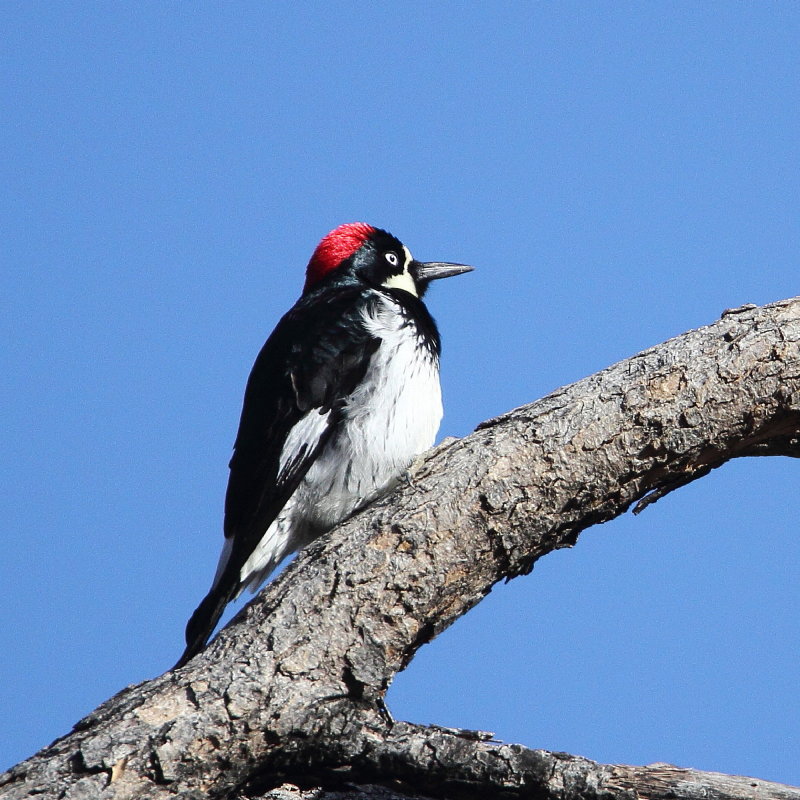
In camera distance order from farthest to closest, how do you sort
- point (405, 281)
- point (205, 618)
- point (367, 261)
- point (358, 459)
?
point (405, 281), point (367, 261), point (358, 459), point (205, 618)

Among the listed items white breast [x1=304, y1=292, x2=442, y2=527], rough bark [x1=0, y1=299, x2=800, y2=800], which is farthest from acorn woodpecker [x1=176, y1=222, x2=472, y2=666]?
rough bark [x1=0, y1=299, x2=800, y2=800]

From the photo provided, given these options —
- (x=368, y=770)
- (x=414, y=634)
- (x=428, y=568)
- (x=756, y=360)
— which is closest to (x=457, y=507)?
(x=428, y=568)

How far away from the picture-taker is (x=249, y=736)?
8.75 ft

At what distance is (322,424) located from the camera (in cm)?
415

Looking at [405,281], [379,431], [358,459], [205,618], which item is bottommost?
[205,618]

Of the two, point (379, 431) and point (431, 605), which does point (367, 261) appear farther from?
point (431, 605)

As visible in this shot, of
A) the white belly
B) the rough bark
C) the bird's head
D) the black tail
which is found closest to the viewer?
the rough bark

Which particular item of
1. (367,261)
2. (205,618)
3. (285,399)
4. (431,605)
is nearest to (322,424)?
(285,399)

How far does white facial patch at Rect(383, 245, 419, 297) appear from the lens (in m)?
5.29

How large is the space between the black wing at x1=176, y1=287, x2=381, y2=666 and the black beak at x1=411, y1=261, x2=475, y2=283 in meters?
0.89

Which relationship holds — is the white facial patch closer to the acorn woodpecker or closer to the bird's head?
the bird's head

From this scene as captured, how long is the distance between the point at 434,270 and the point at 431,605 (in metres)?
2.75

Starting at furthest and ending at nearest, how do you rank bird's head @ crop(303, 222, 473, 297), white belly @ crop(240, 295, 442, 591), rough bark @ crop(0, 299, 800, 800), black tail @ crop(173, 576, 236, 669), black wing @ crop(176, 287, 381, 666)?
bird's head @ crop(303, 222, 473, 297)
white belly @ crop(240, 295, 442, 591)
black wing @ crop(176, 287, 381, 666)
black tail @ crop(173, 576, 236, 669)
rough bark @ crop(0, 299, 800, 800)

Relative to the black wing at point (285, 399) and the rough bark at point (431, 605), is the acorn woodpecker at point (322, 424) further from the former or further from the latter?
the rough bark at point (431, 605)
